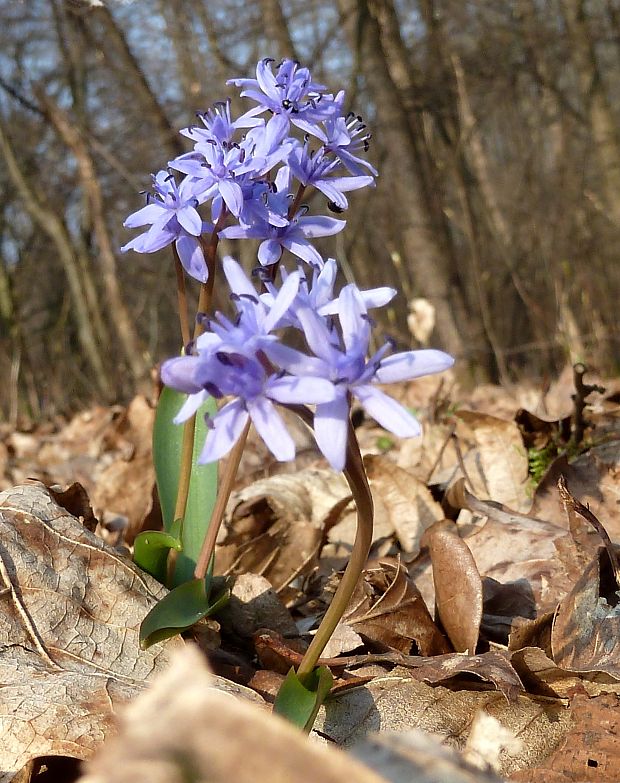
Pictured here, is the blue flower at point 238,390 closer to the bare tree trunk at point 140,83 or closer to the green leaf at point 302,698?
the green leaf at point 302,698

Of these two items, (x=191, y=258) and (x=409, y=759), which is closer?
(x=409, y=759)

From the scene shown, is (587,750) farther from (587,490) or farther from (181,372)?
(587,490)

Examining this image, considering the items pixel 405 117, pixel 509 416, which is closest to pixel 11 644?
pixel 509 416

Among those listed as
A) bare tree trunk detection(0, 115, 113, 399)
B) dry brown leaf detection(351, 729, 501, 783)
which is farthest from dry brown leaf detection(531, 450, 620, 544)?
bare tree trunk detection(0, 115, 113, 399)

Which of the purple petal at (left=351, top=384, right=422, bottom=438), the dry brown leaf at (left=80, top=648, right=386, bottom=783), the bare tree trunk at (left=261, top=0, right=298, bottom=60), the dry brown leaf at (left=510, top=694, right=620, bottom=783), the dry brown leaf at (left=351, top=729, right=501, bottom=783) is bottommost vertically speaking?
the dry brown leaf at (left=510, top=694, right=620, bottom=783)

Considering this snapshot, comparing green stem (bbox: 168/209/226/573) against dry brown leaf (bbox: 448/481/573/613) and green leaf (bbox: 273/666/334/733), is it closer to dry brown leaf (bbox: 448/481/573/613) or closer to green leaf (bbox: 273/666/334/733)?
green leaf (bbox: 273/666/334/733)

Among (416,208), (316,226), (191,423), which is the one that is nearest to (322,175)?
(316,226)

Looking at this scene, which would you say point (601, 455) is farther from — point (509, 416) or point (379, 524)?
point (509, 416)

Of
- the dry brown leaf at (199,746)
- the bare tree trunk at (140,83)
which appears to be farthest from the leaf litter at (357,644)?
the bare tree trunk at (140,83)

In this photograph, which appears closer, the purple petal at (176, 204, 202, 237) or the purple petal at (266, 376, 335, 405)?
the purple petal at (266, 376, 335, 405)
